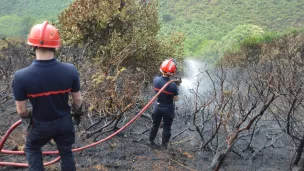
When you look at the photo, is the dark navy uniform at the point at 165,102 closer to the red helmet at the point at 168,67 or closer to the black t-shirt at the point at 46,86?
the red helmet at the point at 168,67

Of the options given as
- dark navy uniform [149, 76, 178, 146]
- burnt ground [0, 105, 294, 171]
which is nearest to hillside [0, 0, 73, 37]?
burnt ground [0, 105, 294, 171]

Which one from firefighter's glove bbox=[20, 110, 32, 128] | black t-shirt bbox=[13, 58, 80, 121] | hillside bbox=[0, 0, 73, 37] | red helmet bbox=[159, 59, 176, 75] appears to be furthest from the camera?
hillside bbox=[0, 0, 73, 37]

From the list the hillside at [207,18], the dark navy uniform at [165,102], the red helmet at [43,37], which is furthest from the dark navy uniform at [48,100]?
the hillside at [207,18]

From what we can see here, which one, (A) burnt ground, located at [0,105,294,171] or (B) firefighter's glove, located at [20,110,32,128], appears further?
(A) burnt ground, located at [0,105,294,171]

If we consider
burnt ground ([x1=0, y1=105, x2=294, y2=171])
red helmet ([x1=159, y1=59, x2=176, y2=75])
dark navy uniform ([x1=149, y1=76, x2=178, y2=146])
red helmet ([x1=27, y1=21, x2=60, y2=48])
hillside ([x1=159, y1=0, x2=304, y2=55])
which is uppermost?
hillside ([x1=159, y1=0, x2=304, y2=55])

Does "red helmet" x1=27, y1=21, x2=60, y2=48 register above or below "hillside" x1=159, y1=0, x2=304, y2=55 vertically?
below

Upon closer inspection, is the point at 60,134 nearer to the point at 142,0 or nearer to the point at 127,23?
the point at 127,23

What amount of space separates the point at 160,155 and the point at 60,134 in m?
2.53

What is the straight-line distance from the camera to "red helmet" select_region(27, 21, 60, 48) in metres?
2.94

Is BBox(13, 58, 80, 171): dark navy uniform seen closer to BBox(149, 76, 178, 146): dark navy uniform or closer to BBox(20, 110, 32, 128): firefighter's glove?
BBox(20, 110, 32, 128): firefighter's glove

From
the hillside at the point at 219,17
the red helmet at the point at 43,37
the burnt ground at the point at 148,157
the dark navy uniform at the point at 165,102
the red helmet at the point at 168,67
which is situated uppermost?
the hillside at the point at 219,17

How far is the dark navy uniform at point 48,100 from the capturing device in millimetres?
2910

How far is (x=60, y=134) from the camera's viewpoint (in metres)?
3.27

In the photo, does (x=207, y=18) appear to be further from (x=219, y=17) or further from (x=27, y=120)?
(x=27, y=120)
